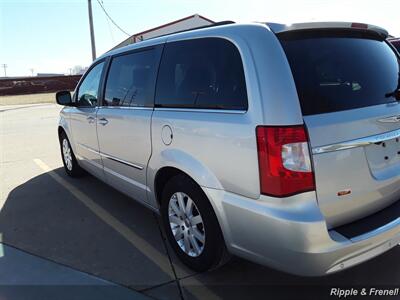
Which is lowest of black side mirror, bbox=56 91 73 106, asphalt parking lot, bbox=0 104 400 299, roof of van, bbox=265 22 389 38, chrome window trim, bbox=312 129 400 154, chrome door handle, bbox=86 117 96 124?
asphalt parking lot, bbox=0 104 400 299

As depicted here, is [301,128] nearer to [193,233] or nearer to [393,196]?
[393,196]

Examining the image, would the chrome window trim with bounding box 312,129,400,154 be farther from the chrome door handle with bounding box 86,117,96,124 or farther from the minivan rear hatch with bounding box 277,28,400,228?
the chrome door handle with bounding box 86,117,96,124

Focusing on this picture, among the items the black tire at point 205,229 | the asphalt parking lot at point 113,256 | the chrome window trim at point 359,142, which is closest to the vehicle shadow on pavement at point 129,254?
the asphalt parking lot at point 113,256

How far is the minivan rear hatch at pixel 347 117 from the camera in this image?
249cm

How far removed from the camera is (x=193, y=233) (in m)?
3.23

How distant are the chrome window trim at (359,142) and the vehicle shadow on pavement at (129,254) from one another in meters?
1.12

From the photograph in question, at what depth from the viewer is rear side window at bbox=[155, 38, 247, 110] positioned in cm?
272

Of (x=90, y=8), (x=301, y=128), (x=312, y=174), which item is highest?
(x=90, y=8)

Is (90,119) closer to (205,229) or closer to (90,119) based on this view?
(90,119)

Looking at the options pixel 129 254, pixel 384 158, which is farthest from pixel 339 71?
pixel 129 254

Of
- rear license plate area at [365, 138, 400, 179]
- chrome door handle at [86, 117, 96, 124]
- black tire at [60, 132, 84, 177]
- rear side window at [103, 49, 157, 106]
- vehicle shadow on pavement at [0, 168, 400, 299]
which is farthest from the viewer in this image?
black tire at [60, 132, 84, 177]

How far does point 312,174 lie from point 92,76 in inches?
138

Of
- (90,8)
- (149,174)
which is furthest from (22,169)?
(90,8)

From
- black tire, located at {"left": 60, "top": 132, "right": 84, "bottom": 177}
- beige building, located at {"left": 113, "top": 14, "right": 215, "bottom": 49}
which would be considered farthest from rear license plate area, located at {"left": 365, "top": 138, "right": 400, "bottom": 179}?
beige building, located at {"left": 113, "top": 14, "right": 215, "bottom": 49}
